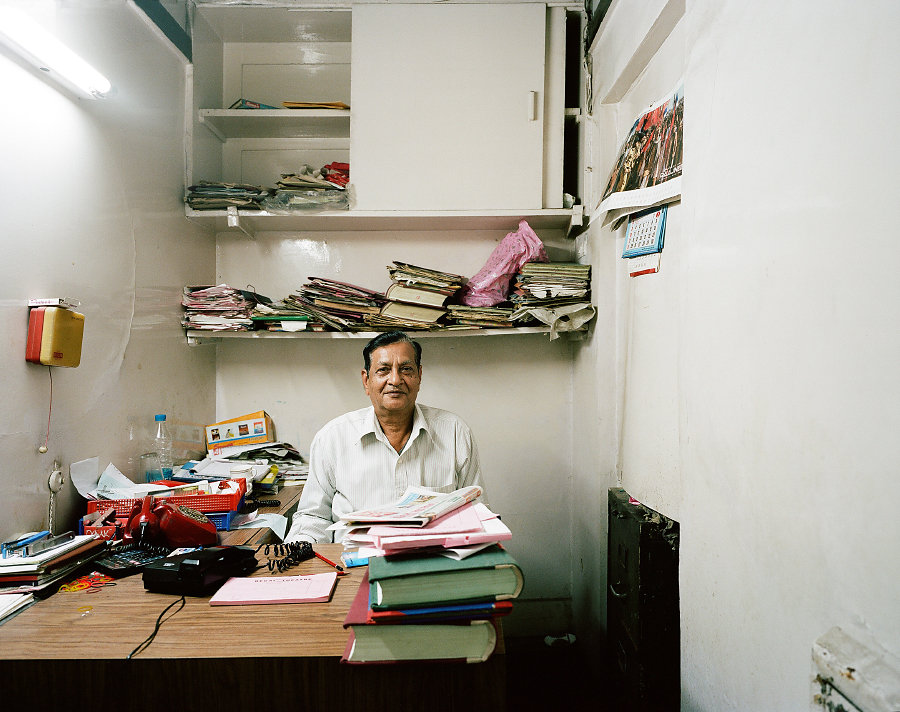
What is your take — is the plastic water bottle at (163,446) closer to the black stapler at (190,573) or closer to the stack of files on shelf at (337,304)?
the stack of files on shelf at (337,304)

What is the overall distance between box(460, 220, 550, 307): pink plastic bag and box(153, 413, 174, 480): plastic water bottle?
157 centimetres

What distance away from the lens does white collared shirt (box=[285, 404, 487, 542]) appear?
219 cm

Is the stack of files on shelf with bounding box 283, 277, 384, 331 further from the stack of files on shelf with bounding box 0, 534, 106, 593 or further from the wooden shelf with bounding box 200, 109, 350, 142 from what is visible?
the stack of files on shelf with bounding box 0, 534, 106, 593

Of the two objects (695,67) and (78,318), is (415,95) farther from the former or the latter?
(78,318)

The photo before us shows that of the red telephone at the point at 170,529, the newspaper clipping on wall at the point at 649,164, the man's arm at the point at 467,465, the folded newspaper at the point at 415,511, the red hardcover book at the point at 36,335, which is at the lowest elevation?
the red telephone at the point at 170,529

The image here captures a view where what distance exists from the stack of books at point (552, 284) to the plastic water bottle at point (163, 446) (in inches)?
69.8

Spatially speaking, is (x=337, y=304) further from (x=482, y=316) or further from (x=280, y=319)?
(x=482, y=316)

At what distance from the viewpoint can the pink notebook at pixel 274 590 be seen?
4.38 ft

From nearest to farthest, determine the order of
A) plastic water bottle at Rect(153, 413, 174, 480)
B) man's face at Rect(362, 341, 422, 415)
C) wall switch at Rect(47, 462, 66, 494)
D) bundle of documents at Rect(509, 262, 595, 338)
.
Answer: wall switch at Rect(47, 462, 66, 494) < man's face at Rect(362, 341, 422, 415) < plastic water bottle at Rect(153, 413, 174, 480) < bundle of documents at Rect(509, 262, 595, 338)

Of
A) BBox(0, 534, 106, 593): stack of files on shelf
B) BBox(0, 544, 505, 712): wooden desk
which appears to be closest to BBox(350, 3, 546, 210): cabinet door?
BBox(0, 534, 106, 593): stack of files on shelf

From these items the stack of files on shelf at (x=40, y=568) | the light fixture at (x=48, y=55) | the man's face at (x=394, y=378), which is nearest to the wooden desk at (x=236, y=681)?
the stack of files on shelf at (x=40, y=568)

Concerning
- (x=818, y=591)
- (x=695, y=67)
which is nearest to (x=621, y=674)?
(x=818, y=591)

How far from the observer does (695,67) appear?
4.49ft

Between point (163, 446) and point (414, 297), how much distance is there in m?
1.37
